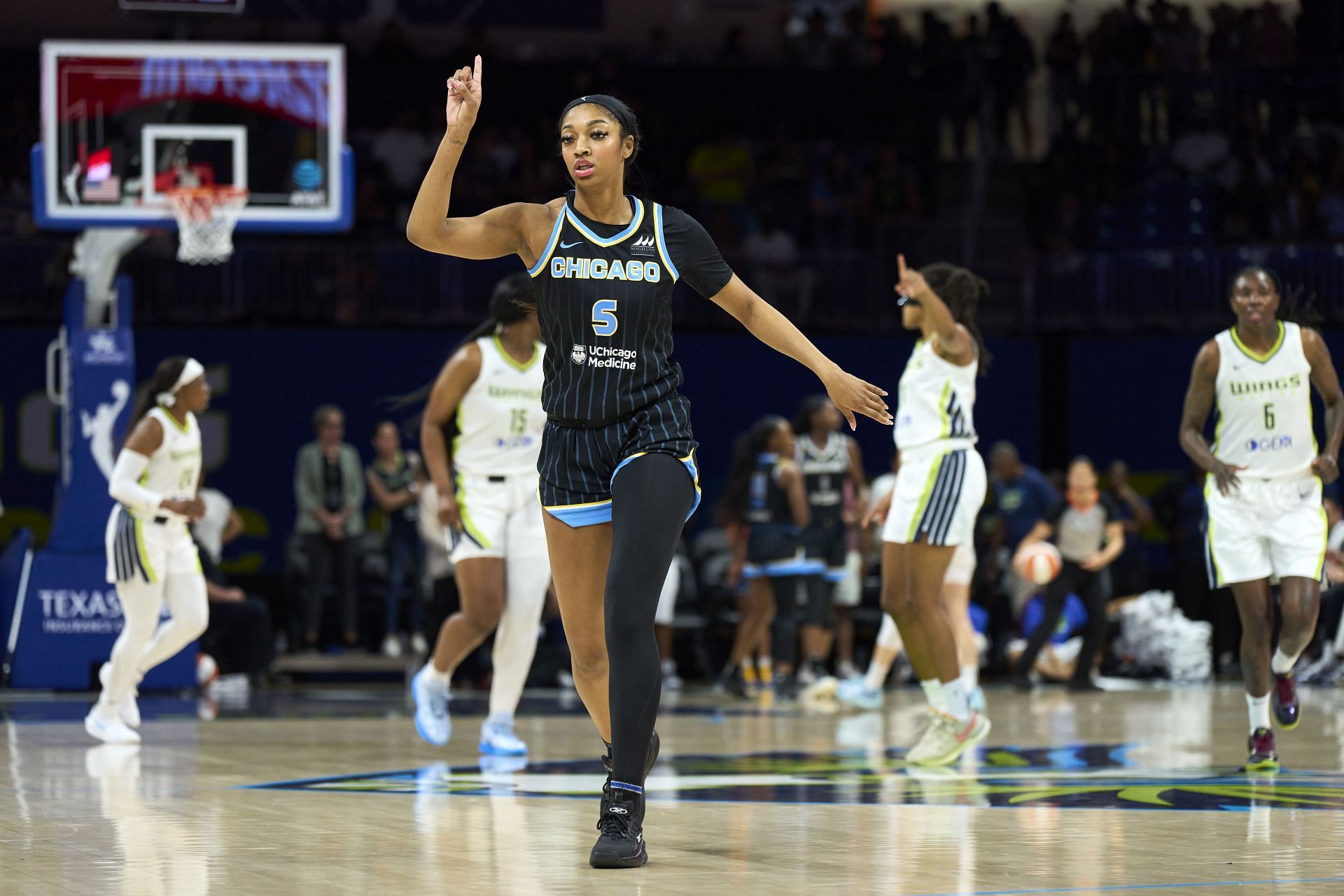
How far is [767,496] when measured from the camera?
13922mm

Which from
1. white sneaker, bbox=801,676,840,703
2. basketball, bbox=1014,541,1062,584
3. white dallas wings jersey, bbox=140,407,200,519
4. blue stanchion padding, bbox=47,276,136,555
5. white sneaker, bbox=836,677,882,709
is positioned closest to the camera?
white dallas wings jersey, bbox=140,407,200,519

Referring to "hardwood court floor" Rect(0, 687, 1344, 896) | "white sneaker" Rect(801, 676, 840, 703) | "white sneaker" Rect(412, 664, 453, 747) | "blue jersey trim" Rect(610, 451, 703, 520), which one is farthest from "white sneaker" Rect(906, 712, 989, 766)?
→ "white sneaker" Rect(801, 676, 840, 703)

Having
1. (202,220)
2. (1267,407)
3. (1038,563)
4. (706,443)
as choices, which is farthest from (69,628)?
(706,443)

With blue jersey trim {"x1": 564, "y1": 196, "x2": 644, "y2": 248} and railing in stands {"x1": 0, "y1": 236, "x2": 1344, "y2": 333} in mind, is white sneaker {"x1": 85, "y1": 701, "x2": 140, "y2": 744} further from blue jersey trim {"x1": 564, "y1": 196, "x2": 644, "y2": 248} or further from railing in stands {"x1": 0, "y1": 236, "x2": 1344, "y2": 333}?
railing in stands {"x1": 0, "y1": 236, "x2": 1344, "y2": 333}

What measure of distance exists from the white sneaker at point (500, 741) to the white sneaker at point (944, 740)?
179 centimetres

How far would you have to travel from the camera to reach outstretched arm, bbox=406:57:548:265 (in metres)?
5.32

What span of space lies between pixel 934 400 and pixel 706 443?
11495mm

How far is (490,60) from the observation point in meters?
21.6

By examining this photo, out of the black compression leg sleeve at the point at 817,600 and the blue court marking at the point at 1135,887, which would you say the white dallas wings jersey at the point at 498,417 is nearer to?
the blue court marking at the point at 1135,887

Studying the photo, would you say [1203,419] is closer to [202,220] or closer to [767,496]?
[767,496]

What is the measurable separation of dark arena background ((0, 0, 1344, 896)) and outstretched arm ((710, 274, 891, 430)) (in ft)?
0.77

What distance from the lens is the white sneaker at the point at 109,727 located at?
9305 mm

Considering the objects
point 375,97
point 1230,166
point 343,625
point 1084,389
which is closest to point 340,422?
point 343,625

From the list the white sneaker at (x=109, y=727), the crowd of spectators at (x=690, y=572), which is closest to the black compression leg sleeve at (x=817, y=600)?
the crowd of spectators at (x=690, y=572)
